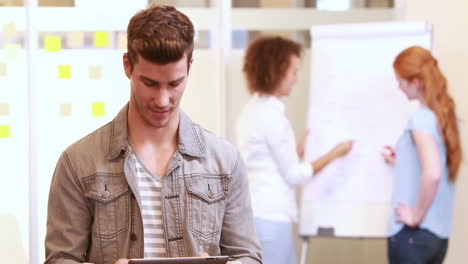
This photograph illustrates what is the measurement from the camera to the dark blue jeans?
318 centimetres

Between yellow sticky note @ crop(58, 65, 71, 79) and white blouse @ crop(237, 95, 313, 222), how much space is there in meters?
1.16

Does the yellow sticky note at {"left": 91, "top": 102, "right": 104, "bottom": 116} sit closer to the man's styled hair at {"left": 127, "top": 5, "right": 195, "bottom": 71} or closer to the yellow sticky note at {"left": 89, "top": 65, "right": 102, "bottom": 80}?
the yellow sticky note at {"left": 89, "top": 65, "right": 102, "bottom": 80}

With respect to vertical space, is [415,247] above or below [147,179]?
below

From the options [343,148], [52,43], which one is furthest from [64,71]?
[343,148]

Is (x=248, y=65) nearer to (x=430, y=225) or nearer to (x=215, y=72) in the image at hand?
(x=215, y=72)

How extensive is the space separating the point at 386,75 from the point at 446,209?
2.59 feet

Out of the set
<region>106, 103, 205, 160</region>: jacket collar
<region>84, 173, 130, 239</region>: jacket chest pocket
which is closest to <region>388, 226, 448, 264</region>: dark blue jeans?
<region>106, 103, 205, 160</region>: jacket collar

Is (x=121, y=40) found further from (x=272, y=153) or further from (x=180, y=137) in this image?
(x=180, y=137)

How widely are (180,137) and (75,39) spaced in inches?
102

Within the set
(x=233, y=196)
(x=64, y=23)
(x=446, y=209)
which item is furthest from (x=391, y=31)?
(x=233, y=196)

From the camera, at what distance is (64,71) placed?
417cm

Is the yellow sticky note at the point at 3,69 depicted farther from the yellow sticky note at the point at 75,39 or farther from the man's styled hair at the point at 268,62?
the man's styled hair at the point at 268,62

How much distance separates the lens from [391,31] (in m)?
3.79

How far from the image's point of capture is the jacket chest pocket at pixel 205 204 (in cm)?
174
